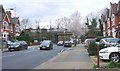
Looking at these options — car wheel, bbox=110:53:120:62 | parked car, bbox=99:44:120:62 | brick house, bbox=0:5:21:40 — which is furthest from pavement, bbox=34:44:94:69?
brick house, bbox=0:5:21:40

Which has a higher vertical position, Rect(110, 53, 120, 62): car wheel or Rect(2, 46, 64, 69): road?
Rect(110, 53, 120, 62): car wheel

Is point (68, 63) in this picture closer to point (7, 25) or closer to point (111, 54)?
point (111, 54)

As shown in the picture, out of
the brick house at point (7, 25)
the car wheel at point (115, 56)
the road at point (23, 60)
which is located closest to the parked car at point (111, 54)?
the car wheel at point (115, 56)

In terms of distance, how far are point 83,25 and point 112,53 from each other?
96148 mm

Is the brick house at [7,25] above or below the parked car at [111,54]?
above

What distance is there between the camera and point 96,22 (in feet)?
331

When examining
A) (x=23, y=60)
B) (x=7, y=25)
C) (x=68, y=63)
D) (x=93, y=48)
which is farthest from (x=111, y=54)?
(x=7, y=25)

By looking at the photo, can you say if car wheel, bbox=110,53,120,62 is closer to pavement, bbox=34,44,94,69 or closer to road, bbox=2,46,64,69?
pavement, bbox=34,44,94,69

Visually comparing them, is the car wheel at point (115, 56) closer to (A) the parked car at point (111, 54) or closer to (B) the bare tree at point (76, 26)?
(A) the parked car at point (111, 54)

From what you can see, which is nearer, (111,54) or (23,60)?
(111,54)

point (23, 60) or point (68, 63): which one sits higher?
point (68, 63)

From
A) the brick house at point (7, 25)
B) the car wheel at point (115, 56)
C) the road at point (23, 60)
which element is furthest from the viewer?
the brick house at point (7, 25)

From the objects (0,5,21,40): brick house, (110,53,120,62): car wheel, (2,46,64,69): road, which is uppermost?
(0,5,21,40): brick house

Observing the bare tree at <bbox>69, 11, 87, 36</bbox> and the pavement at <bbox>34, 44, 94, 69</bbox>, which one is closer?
the pavement at <bbox>34, 44, 94, 69</bbox>
